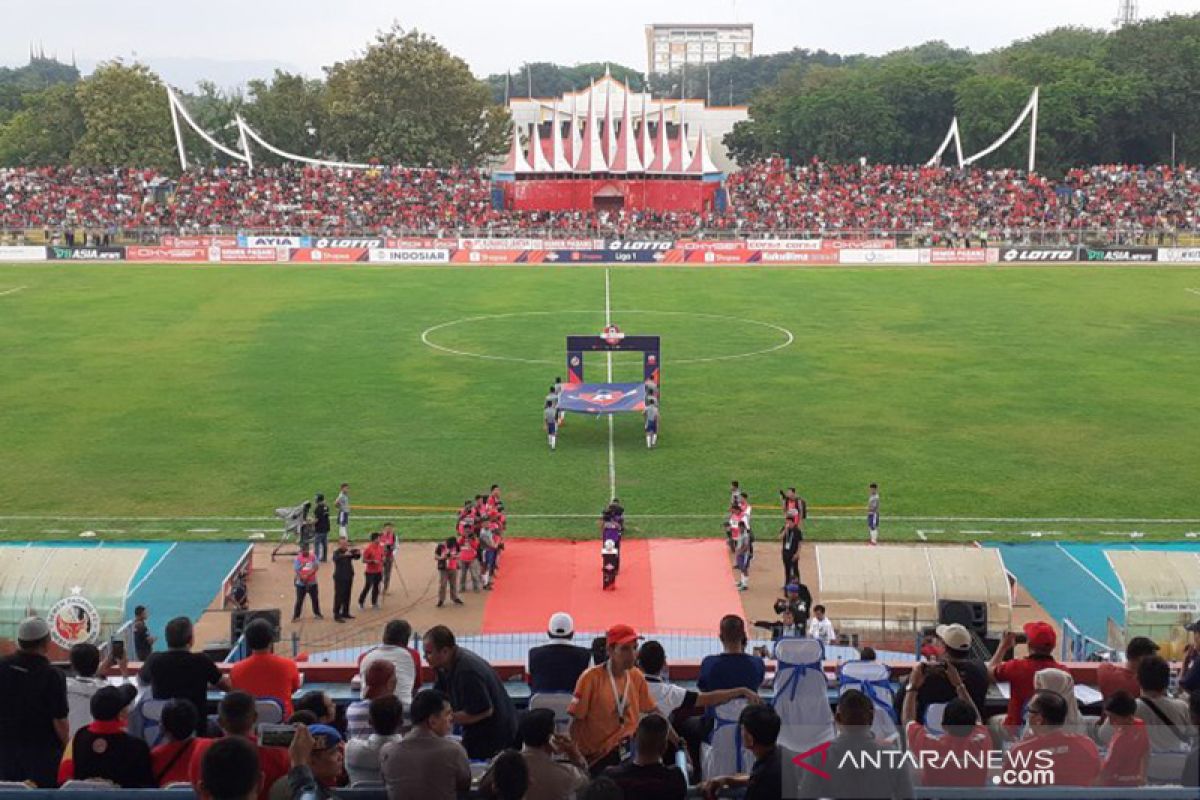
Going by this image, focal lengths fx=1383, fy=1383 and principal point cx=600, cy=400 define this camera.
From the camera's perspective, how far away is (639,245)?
7662 centimetres

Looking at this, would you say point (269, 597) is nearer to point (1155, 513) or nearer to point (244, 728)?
point (244, 728)

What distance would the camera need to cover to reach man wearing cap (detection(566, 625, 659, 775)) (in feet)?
30.9

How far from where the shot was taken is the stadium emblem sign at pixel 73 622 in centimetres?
1786

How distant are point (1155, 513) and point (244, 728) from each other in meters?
23.2

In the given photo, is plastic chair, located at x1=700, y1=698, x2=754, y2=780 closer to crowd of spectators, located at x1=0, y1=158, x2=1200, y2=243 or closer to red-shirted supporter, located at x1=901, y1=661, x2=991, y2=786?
red-shirted supporter, located at x1=901, y1=661, x2=991, y2=786

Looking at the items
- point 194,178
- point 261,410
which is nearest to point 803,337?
point 261,410

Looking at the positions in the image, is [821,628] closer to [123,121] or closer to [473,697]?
[473,697]

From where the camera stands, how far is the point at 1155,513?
27.6m

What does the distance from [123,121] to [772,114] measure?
174 ft

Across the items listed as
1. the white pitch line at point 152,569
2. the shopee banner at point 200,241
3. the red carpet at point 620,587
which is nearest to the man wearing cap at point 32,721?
the red carpet at point 620,587

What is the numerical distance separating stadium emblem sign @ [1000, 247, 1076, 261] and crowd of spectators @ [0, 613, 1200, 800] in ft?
222

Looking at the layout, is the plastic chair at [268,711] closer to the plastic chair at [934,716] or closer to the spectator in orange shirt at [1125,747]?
the plastic chair at [934,716]

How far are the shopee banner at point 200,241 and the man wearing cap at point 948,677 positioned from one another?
71.3 meters

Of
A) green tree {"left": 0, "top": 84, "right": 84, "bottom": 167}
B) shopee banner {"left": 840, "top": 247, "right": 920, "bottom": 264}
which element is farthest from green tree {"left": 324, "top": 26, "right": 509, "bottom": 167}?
shopee banner {"left": 840, "top": 247, "right": 920, "bottom": 264}
